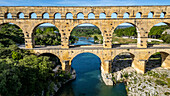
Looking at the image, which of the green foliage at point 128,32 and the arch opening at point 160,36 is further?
the green foliage at point 128,32

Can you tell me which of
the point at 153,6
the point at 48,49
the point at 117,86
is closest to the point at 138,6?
the point at 153,6

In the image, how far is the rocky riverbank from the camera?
1573 centimetres

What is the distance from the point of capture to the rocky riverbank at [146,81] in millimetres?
15734

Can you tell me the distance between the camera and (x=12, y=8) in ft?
62.6

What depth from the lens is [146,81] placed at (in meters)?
18.1

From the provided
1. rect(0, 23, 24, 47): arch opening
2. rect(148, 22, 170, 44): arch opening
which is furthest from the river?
rect(148, 22, 170, 44): arch opening

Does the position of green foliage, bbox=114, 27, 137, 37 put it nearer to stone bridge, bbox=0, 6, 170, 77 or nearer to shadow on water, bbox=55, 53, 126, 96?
stone bridge, bbox=0, 6, 170, 77

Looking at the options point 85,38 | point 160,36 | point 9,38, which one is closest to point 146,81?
point 9,38

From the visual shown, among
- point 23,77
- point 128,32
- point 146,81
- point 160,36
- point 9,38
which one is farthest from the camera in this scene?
point 128,32

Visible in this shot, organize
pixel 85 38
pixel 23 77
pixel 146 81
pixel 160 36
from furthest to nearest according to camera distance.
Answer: pixel 85 38 < pixel 160 36 < pixel 146 81 < pixel 23 77

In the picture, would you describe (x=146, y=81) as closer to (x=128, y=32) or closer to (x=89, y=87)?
(x=89, y=87)

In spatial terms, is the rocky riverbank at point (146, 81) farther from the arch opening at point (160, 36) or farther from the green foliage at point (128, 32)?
the green foliage at point (128, 32)

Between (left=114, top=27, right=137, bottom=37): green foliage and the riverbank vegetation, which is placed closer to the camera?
the riverbank vegetation

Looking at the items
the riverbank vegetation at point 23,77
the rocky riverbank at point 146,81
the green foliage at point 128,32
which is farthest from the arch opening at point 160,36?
the riverbank vegetation at point 23,77
